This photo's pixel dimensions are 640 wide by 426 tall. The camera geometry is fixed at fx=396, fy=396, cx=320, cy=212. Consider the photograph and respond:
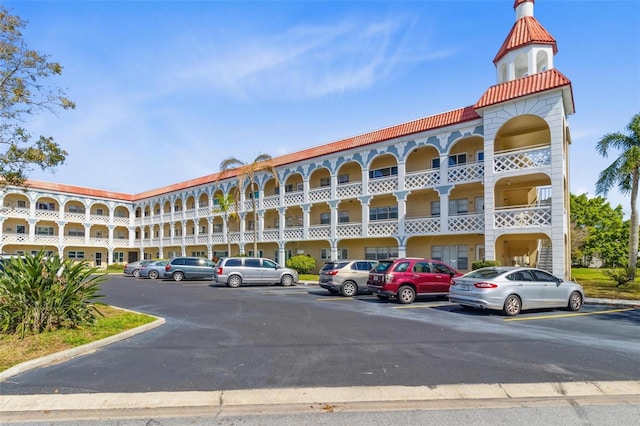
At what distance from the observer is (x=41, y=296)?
28.7ft

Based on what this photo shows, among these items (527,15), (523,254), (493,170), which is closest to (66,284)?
(493,170)

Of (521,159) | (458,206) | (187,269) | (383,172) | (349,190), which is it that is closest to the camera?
(521,159)

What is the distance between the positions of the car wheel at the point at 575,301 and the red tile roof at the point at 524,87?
36.5 feet

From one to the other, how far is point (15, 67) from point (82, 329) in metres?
10.2

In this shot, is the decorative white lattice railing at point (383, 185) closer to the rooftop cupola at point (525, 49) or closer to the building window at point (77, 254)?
the rooftop cupola at point (525, 49)

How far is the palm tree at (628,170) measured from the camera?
828 inches

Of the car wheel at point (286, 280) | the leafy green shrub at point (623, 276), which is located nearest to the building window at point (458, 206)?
the leafy green shrub at point (623, 276)

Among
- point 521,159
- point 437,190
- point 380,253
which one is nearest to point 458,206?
point 437,190

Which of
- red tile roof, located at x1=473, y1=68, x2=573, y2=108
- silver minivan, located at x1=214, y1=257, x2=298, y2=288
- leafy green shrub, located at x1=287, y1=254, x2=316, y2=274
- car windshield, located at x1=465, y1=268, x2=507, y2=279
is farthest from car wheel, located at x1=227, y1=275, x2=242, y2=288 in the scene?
red tile roof, located at x1=473, y1=68, x2=573, y2=108

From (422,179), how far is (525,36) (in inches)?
401

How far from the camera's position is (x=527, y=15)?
24.8 m

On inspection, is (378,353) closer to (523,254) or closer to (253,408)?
(253,408)

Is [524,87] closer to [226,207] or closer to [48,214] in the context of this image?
→ [226,207]

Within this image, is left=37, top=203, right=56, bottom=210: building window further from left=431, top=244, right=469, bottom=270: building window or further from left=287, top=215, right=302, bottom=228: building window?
left=431, top=244, right=469, bottom=270: building window
